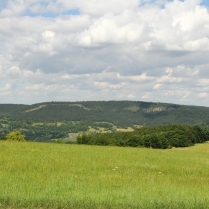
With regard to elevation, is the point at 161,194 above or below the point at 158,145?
above

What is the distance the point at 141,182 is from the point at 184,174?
4938 millimetres

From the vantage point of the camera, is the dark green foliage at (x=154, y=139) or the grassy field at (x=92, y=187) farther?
the dark green foliage at (x=154, y=139)

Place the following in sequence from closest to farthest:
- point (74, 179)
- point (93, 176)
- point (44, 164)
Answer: point (74, 179) → point (93, 176) → point (44, 164)

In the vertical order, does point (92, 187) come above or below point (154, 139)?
above

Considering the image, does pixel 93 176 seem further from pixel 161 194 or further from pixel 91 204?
pixel 91 204

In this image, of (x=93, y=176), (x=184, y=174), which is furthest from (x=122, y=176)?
(x=184, y=174)

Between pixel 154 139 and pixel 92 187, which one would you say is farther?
pixel 154 139

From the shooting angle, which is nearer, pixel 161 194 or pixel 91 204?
pixel 91 204

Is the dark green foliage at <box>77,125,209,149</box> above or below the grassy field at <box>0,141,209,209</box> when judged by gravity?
below

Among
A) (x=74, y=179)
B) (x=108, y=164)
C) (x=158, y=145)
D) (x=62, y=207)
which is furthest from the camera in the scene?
(x=158, y=145)

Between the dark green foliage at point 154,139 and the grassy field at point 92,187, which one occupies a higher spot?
the grassy field at point 92,187

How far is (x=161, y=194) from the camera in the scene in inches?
460

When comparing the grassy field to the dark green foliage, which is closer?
the grassy field

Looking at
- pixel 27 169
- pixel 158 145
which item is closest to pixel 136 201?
pixel 27 169
